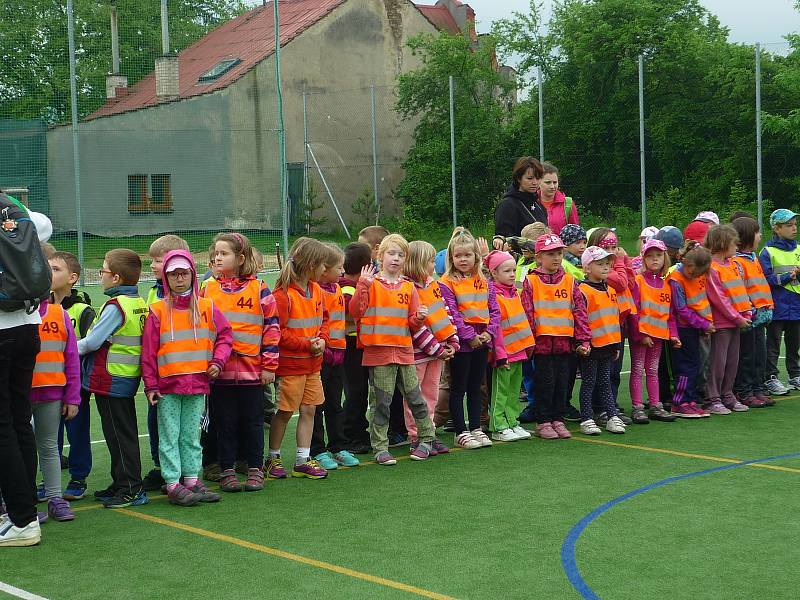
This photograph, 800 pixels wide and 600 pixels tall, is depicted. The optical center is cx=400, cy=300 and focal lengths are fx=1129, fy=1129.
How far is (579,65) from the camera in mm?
28172

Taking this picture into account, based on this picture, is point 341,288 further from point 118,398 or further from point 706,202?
point 706,202

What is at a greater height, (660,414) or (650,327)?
(650,327)

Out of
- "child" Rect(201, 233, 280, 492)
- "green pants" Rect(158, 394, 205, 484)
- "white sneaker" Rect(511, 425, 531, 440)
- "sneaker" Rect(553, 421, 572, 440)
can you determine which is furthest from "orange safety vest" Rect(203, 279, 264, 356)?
"sneaker" Rect(553, 421, 572, 440)

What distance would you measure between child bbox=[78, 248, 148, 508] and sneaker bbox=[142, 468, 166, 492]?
0.38 meters

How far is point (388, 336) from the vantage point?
7.79 meters

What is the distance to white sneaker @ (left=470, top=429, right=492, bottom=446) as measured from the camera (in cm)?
822

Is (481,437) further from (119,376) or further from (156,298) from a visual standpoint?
(119,376)

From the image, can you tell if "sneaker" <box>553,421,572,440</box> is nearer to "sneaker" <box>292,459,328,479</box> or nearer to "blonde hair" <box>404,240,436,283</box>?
"blonde hair" <box>404,240,436,283</box>

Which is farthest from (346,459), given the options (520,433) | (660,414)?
(660,414)

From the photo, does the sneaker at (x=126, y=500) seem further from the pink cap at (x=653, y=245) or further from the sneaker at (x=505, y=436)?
the pink cap at (x=653, y=245)

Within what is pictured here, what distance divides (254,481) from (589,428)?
9.41 feet

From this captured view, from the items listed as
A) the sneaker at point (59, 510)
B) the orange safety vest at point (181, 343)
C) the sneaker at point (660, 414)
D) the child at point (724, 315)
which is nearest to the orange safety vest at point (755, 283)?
the child at point (724, 315)

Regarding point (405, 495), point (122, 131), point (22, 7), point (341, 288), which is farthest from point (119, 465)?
point (22, 7)

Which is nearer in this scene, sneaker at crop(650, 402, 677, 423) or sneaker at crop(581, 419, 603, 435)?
sneaker at crop(581, 419, 603, 435)
